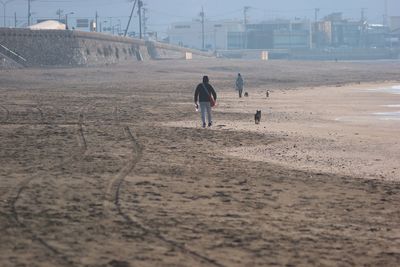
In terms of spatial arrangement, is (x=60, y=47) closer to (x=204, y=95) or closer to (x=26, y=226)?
(x=204, y=95)

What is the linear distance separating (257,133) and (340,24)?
184354 mm

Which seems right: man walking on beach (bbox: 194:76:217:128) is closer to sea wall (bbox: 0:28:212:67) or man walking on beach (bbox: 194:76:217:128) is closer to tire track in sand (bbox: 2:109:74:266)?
tire track in sand (bbox: 2:109:74:266)

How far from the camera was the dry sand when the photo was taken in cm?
693

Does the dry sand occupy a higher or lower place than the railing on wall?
lower

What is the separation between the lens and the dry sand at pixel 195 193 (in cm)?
693

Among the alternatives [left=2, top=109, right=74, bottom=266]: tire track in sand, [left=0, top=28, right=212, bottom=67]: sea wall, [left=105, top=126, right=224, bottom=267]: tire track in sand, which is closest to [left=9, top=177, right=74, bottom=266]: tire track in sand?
[left=2, top=109, right=74, bottom=266]: tire track in sand

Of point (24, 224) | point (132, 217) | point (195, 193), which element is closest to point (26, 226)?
point (24, 224)

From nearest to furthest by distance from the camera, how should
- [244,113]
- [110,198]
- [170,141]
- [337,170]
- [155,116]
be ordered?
[110,198] < [337,170] < [170,141] < [155,116] < [244,113]

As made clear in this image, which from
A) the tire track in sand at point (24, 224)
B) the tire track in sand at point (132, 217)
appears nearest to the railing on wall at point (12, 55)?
the tire track in sand at point (132, 217)

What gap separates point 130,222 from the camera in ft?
26.1

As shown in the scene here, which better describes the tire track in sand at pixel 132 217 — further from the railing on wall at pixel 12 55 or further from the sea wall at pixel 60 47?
the sea wall at pixel 60 47

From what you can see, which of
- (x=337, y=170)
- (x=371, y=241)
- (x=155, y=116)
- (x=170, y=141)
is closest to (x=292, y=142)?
(x=170, y=141)

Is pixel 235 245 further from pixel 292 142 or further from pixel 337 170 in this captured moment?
pixel 292 142

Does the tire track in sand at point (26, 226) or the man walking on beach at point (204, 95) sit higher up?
the man walking on beach at point (204, 95)
